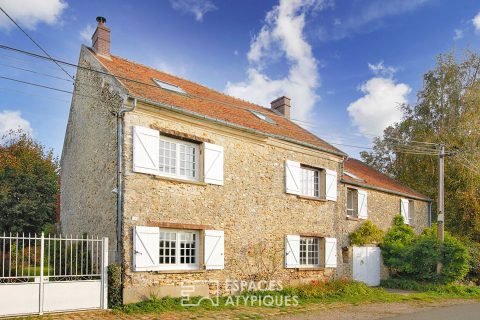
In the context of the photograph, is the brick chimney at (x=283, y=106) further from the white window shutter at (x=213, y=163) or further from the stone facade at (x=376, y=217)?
the white window shutter at (x=213, y=163)

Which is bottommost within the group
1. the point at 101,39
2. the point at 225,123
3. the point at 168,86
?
the point at 225,123

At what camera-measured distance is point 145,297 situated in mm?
10227

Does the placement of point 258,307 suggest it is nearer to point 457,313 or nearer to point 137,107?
point 457,313

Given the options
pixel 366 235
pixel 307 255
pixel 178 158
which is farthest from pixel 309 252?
pixel 178 158

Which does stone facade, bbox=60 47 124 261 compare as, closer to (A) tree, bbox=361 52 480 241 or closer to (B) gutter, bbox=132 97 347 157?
(B) gutter, bbox=132 97 347 157

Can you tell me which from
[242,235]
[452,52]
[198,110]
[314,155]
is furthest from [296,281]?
[452,52]

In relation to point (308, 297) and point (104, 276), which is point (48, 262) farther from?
point (308, 297)

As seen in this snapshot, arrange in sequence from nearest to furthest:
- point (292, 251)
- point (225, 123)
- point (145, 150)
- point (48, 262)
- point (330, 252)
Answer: point (48, 262), point (145, 150), point (225, 123), point (292, 251), point (330, 252)

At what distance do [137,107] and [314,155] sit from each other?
24.3ft

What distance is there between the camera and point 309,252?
594 inches

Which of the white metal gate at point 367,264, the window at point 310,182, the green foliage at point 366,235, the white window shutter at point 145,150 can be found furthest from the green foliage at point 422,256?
the white window shutter at point 145,150

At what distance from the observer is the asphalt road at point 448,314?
1013cm

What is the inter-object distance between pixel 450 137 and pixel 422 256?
32.2ft

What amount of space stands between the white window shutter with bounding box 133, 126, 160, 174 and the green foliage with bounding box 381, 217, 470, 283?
1204 cm
